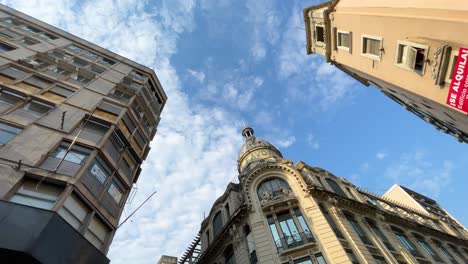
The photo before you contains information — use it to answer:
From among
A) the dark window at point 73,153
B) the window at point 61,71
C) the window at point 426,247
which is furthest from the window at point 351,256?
the window at point 61,71

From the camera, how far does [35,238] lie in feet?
28.8

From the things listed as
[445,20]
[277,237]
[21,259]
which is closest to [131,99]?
[21,259]

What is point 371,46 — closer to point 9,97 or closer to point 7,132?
point 7,132

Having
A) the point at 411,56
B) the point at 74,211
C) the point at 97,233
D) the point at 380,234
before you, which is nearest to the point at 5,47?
the point at 74,211

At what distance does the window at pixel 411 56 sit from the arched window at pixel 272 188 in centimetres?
1470

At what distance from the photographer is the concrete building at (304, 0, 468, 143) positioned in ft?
36.6

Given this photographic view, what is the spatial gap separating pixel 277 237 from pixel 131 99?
1631 cm

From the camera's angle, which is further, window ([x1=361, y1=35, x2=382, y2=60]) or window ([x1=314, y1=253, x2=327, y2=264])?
window ([x1=314, y1=253, x2=327, y2=264])

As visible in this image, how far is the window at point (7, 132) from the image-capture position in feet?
40.0

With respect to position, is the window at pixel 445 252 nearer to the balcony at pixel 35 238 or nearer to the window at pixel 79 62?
the balcony at pixel 35 238

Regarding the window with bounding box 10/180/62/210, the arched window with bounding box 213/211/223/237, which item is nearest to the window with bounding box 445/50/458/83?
the window with bounding box 10/180/62/210

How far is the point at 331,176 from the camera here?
1222 inches

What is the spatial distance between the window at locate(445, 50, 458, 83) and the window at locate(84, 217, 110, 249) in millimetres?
18019

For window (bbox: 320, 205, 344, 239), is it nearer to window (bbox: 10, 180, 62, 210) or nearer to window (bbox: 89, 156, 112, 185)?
window (bbox: 89, 156, 112, 185)
